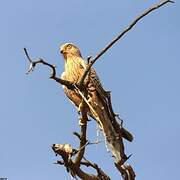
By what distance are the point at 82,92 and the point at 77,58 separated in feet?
11.6

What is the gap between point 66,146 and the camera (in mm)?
5207

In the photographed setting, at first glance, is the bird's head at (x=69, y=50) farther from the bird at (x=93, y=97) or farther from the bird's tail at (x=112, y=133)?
the bird's tail at (x=112, y=133)

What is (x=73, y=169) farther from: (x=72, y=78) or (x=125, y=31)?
(x=72, y=78)

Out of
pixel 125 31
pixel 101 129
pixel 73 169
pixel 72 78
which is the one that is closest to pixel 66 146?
pixel 73 169

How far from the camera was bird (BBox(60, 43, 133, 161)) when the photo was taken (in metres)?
5.77

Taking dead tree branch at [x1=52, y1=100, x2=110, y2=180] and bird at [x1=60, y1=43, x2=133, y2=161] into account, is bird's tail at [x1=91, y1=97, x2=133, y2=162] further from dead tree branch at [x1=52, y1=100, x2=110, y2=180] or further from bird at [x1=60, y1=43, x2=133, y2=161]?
dead tree branch at [x1=52, y1=100, x2=110, y2=180]

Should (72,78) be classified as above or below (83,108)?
above

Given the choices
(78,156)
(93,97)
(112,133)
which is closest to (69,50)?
(93,97)

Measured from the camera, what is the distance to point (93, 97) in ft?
22.8

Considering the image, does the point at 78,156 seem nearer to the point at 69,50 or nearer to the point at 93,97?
the point at 93,97

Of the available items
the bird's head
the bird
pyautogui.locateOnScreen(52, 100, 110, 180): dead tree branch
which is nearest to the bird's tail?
the bird

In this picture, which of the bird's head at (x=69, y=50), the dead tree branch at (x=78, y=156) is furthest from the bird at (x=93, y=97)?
the dead tree branch at (x=78, y=156)

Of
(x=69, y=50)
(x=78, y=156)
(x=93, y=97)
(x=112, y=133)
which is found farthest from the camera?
(x=69, y=50)

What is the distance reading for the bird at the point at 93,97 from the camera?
227 inches
